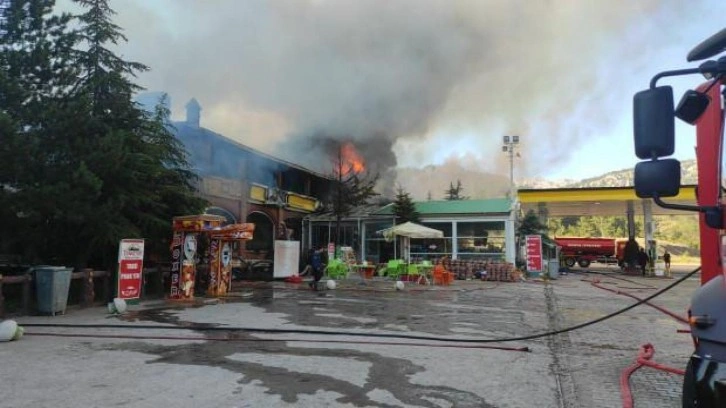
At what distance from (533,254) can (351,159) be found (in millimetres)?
8595

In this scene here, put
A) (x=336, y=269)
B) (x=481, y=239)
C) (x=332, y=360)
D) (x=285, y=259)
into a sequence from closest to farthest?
1. (x=332, y=360)
2. (x=285, y=259)
3. (x=336, y=269)
4. (x=481, y=239)

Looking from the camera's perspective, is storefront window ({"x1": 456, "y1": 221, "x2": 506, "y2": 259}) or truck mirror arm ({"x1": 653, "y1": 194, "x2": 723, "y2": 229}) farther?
storefront window ({"x1": 456, "y1": 221, "x2": 506, "y2": 259})

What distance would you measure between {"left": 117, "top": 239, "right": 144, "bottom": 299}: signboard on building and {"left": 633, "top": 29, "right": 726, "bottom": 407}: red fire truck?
→ 10.2 meters

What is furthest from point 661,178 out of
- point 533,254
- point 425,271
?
point 533,254

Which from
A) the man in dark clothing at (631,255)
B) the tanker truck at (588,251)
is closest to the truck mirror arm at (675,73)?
the man in dark clothing at (631,255)

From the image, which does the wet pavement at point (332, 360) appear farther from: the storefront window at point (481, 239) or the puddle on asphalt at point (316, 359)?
the storefront window at point (481, 239)

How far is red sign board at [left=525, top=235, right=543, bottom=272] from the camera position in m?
22.1

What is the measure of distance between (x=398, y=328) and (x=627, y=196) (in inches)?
793

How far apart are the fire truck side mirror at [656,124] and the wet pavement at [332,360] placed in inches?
106

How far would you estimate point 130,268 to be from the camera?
11.2 meters

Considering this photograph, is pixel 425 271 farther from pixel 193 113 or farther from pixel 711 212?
pixel 711 212

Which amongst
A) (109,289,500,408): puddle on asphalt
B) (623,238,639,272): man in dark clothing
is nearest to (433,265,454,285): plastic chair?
(109,289,500,408): puddle on asphalt

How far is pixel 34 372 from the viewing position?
546 centimetres

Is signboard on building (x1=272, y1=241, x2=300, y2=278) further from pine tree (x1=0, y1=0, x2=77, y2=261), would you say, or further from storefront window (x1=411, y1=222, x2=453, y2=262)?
pine tree (x1=0, y1=0, x2=77, y2=261)
